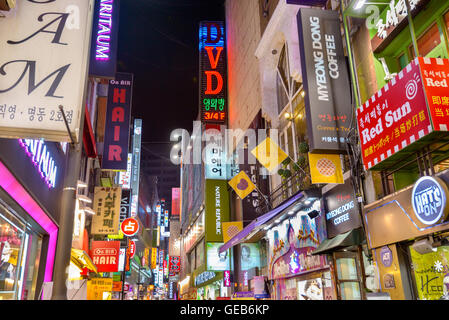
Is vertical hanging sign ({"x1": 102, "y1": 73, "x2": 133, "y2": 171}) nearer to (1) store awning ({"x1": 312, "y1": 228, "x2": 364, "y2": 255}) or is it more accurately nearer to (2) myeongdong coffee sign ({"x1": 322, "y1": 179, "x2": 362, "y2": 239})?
(2) myeongdong coffee sign ({"x1": 322, "y1": 179, "x2": 362, "y2": 239})

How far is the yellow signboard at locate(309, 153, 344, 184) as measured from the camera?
10.7 meters

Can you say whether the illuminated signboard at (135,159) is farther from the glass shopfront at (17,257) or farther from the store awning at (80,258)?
the glass shopfront at (17,257)

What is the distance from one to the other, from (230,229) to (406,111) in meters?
14.4

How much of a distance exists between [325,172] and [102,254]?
633 inches

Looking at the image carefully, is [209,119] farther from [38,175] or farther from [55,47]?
[55,47]

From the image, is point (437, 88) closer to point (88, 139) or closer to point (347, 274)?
point (347, 274)

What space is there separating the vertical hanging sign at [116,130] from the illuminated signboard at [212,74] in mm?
5889

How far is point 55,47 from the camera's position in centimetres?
530

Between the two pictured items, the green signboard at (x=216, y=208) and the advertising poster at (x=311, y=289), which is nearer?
the advertising poster at (x=311, y=289)

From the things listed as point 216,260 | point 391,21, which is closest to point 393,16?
point 391,21

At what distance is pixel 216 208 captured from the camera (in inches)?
968

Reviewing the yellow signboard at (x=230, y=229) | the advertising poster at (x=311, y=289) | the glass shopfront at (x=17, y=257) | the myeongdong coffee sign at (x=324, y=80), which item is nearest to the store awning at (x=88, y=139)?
the glass shopfront at (x=17, y=257)

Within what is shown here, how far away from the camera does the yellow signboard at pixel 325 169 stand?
35.0 ft
